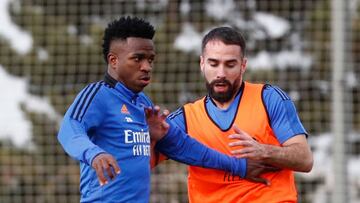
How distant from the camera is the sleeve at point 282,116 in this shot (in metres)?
4.45

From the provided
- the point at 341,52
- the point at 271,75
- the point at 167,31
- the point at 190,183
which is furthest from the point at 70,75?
the point at 190,183

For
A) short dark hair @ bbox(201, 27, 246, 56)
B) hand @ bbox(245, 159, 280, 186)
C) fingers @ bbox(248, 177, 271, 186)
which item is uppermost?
short dark hair @ bbox(201, 27, 246, 56)

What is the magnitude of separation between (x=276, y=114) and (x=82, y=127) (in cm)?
92

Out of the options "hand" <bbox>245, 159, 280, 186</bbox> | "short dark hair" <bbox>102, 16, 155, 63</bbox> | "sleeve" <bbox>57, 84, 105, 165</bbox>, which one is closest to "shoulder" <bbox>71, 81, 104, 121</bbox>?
"sleeve" <bbox>57, 84, 105, 165</bbox>

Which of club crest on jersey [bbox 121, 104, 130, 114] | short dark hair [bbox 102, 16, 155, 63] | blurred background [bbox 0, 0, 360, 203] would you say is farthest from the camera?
blurred background [bbox 0, 0, 360, 203]

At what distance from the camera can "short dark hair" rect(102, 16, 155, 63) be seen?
430 cm

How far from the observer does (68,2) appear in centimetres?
980

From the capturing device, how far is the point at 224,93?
14.9 feet

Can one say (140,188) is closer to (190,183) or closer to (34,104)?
(190,183)

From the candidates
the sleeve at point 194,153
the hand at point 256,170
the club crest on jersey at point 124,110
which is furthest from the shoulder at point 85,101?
the hand at point 256,170

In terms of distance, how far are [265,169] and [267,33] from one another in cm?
655

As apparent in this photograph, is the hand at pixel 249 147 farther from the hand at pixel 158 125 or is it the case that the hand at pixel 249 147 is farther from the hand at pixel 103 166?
the hand at pixel 103 166

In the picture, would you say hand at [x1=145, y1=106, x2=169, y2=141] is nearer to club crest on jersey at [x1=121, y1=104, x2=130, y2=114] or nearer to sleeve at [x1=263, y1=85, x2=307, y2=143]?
club crest on jersey at [x1=121, y1=104, x2=130, y2=114]

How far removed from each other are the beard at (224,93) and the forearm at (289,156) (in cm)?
32
